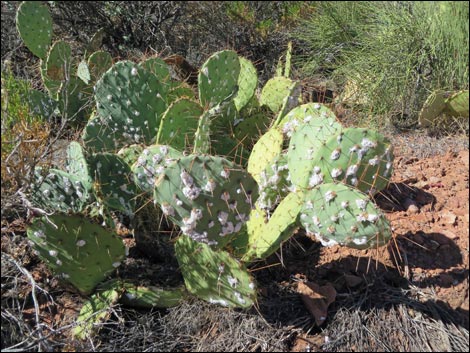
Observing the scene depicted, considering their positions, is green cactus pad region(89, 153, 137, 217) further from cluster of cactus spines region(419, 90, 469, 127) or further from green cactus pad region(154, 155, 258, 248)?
cluster of cactus spines region(419, 90, 469, 127)

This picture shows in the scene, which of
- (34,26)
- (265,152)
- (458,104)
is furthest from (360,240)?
(34,26)

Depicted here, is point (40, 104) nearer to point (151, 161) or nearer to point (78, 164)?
point (78, 164)

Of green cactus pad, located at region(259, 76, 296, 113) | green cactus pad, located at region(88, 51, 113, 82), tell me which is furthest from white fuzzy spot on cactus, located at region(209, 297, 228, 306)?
green cactus pad, located at region(88, 51, 113, 82)

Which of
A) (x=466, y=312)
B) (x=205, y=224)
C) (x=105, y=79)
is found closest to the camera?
(x=205, y=224)

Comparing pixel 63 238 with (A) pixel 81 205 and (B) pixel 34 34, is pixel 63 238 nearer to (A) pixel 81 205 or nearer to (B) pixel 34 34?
(A) pixel 81 205

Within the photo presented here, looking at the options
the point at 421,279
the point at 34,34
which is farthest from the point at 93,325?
the point at 34,34

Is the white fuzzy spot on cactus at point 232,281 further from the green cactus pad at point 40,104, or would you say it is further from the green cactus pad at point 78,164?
the green cactus pad at point 40,104
